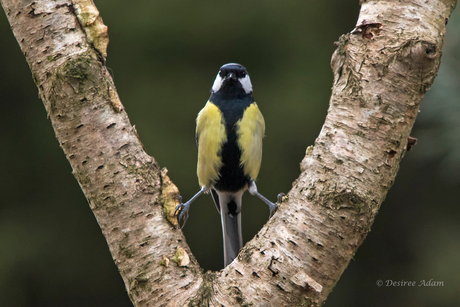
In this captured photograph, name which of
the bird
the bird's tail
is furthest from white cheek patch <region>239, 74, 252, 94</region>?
the bird's tail

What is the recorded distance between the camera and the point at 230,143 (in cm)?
176

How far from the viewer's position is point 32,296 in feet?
9.01

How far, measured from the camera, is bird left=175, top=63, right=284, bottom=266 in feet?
5.79

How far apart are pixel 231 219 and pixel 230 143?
37 cm

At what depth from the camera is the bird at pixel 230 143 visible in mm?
1766

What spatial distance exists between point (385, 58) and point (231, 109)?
748mm

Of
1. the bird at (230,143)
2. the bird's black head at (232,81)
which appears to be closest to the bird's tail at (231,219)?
the bird at (230,143)

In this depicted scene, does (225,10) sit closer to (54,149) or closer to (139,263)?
(54,149)

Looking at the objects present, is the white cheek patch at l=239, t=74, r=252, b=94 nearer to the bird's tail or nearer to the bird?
the bird

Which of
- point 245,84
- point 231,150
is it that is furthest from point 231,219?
point 245,84

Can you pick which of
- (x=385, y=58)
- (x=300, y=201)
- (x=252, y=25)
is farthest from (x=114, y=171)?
(x=252, y=25)

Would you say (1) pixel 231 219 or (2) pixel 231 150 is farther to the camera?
(1) pixel 231 219

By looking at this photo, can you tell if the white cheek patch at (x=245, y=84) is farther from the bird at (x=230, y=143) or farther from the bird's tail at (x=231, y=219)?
the bird's tail at (x=231, y=219)

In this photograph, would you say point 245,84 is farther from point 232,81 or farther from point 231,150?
point 231,150
